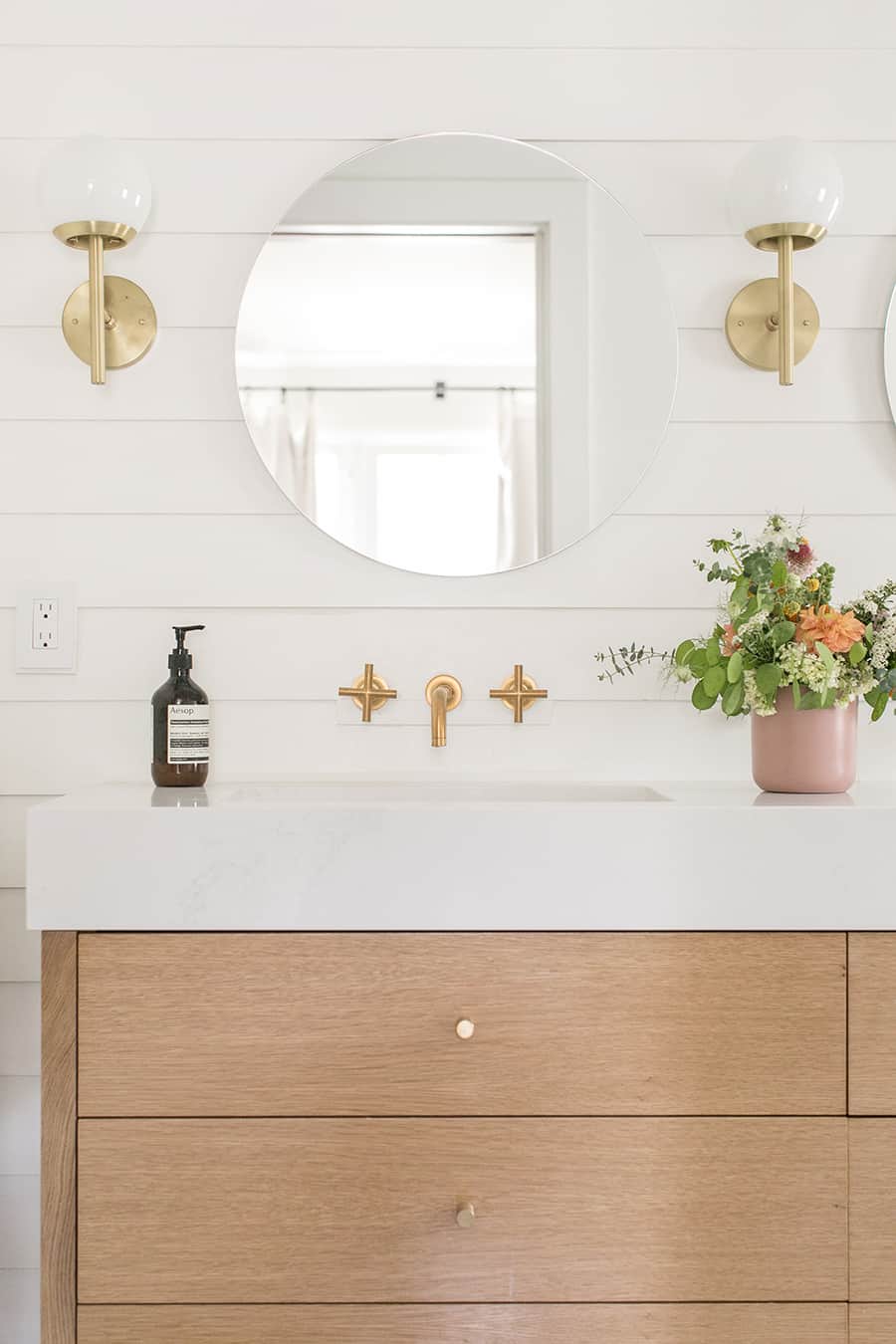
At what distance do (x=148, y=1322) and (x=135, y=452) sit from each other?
1.12 m

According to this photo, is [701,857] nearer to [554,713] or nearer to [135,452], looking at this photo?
[554,713]

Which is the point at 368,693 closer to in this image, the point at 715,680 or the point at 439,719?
the point at 439,719

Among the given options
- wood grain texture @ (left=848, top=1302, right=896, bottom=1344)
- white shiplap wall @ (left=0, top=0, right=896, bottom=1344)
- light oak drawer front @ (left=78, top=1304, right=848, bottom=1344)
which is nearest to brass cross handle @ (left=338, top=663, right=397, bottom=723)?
white shiplap wall @ (left=0, top=0, right=896, bottom=1344)

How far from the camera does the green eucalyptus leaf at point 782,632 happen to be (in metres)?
1.36

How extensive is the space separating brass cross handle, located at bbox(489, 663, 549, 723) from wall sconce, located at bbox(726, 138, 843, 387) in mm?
567

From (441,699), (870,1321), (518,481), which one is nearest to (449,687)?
(441,699)

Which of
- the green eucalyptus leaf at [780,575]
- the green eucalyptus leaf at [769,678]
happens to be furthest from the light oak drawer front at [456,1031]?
the green eucalyptus leaf at [780,575]

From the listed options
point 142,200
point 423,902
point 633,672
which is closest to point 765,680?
point 633,672

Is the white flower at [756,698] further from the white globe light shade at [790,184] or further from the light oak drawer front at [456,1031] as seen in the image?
the white globe light shade at [790,184]

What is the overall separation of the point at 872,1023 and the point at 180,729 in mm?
909

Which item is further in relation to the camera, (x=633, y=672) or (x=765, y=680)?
(x=633, y=672)

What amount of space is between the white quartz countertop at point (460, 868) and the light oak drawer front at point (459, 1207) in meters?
0.22

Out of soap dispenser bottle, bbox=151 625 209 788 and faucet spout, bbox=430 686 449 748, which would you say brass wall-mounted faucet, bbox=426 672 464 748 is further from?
soap dispenser bottle, bbox=151 625 209 788

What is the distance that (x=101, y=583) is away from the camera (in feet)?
5.53
